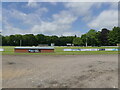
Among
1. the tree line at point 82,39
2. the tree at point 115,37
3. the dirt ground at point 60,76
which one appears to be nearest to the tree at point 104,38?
the tree line at point 82,39

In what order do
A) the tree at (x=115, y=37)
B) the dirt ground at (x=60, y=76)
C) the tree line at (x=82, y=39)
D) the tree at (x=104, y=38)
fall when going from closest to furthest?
the dirt ground at (x=60, y=76) < the tree at (x=115, y=37) < the tree line at (x=82, y=39) < the tree at (x=104, y=38)

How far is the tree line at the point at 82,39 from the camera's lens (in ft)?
295

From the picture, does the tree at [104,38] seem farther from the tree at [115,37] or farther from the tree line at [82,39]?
the tree at [115,37]

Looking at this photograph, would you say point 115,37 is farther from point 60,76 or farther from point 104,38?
point 60,76

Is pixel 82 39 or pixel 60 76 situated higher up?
pixel 82 39

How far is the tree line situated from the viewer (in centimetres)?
8989

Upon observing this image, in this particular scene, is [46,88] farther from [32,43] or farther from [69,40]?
[69,40]

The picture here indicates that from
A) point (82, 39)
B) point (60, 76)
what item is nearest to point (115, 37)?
point (82, 39)

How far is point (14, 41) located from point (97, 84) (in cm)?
11160

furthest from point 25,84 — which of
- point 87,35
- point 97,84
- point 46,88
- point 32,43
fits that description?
point 32,43

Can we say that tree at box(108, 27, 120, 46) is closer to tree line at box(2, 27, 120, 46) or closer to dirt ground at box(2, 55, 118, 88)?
tree line at box(2, 27, 120, 46)

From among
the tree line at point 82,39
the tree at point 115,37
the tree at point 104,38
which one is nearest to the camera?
the tree at point 115,37

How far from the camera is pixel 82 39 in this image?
100m

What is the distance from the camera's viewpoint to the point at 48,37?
127 m
